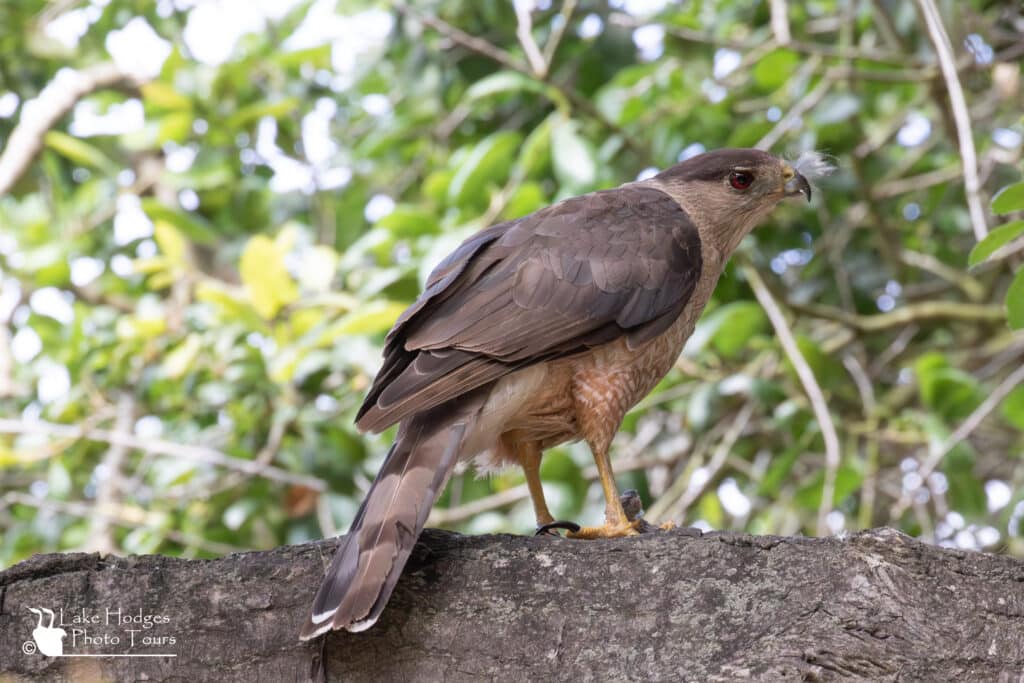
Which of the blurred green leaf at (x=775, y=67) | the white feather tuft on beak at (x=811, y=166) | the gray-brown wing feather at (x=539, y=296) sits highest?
the gray-brown wing feather at (x=539, y=296)

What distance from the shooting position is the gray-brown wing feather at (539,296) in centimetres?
335

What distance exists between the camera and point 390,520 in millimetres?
2840

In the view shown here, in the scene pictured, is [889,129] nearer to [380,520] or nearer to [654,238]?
[654,238]

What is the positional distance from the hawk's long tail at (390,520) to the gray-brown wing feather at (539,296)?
0.36 feet

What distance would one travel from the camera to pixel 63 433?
206 inches

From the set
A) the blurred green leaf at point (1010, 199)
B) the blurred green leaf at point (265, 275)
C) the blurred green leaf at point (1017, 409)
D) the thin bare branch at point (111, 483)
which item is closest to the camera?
the blurred green leaf at point (1010, 199)

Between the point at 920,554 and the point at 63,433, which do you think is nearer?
the point at 920,554

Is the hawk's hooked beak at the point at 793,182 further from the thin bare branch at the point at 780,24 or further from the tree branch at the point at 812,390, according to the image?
the thin bare branch at the point at 780,24

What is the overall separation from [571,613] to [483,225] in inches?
113

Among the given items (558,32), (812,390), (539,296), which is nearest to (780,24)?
(558,32)

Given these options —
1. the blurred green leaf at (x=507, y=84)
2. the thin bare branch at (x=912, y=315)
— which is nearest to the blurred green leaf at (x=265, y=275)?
the blurred green leaf at (x=507, y=84)

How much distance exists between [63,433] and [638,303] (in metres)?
2.77

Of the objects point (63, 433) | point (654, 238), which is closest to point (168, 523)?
point (63, 433)

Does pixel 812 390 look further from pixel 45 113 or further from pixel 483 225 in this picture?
pixel 45 113
